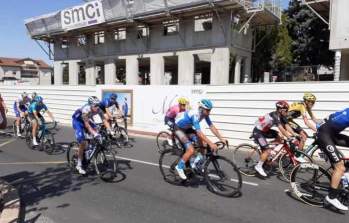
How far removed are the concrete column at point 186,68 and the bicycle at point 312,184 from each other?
21041 mm

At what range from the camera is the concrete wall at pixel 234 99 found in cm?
1100

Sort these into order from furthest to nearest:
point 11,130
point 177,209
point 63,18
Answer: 1. point 63,18
2. point 11,130
3. point 177,209

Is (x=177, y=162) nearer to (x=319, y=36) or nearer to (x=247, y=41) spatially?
(x=247, y=41)

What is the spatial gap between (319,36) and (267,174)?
25.8 m

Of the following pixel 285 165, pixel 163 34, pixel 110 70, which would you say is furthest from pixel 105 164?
pixel 110 70

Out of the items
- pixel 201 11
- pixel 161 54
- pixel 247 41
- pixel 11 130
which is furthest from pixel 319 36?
pixel 11 130

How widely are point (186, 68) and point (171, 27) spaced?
4188 mm

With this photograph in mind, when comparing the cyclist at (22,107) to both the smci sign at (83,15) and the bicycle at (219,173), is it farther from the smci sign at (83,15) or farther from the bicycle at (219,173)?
the smci sign at (83,15)

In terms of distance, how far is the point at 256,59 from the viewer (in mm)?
36438

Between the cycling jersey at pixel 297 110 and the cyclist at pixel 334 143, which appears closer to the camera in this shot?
the cyclist at pixel 334 143

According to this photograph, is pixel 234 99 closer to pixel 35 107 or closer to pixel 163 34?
pixel 35 107

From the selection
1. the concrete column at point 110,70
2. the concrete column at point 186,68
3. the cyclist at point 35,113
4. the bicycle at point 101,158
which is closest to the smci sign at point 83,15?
the concrete column at point 110,70

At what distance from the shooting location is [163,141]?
484 inches

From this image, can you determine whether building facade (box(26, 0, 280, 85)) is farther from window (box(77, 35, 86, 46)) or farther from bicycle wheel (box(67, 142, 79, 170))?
bicycle wheel (box(67, 142, 79, 170))
